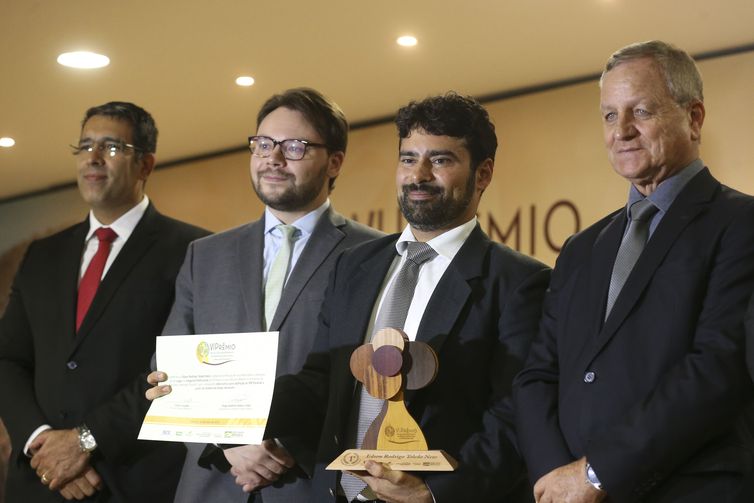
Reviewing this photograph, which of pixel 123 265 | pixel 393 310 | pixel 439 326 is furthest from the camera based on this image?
pixel 123 265

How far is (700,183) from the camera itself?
2367 millimetres

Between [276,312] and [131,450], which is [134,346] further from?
[276,312]

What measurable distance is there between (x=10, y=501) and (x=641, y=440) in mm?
2313

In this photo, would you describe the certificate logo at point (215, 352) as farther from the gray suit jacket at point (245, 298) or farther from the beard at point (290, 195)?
the beard at point (290, 195)

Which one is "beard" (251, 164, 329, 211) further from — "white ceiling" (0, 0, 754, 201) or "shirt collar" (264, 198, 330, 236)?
"white ceiling" (0, 0, 754, 201)

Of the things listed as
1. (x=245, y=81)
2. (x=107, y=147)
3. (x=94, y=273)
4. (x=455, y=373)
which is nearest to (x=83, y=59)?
(x=245, y=81)

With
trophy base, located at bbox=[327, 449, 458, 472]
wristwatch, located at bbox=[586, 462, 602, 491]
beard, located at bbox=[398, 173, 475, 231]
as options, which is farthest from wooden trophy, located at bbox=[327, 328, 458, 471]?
beard, located at bbox=[398, 173, 475, 231]

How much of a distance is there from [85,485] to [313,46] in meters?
3.23

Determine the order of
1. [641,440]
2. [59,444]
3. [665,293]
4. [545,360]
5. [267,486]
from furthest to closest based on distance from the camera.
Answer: [59,444] < [267,486] < [545,360] < [665,293] < [641,440]

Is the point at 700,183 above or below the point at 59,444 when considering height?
above

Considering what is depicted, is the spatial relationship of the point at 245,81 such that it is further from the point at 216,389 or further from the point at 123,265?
the point at 216,389

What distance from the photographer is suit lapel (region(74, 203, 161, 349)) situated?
3.41 m

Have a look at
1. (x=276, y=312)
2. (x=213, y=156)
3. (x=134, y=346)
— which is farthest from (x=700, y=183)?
(x=213, y=156)

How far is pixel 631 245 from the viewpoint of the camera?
2.39 meters
